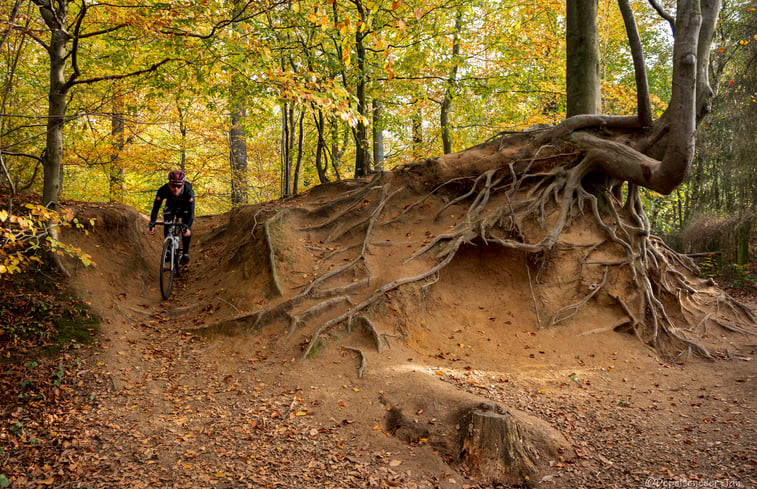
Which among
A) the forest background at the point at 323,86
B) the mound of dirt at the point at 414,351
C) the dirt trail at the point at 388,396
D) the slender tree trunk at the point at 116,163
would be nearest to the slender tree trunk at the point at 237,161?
the forest background at the point at 323,86

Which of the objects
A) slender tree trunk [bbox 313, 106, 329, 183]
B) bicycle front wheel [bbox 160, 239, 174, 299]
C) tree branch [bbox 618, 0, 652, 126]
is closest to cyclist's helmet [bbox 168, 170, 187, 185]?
bicycle front wheel [bbox 160, 239, 174, 299]

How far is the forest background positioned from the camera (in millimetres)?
8547

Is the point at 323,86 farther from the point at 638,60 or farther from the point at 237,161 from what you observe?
the point at 237,161

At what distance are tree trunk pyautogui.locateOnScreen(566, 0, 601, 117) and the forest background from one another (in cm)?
214

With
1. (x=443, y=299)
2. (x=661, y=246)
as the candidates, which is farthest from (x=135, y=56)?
(x=661, y=246)

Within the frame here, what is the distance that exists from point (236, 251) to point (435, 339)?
15.5 feet

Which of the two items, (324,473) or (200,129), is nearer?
(324,473)

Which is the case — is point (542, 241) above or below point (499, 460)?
above

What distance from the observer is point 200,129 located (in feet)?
55.4

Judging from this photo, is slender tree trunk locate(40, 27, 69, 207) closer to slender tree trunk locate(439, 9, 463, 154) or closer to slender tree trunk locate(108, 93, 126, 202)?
slender tree trunk locate(108, 93, 126, 202)

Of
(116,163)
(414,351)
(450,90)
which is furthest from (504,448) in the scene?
(116,163)

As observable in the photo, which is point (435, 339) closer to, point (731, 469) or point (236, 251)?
point (731, 469)

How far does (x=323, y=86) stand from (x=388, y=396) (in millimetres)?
4696

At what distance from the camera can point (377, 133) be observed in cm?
1683
